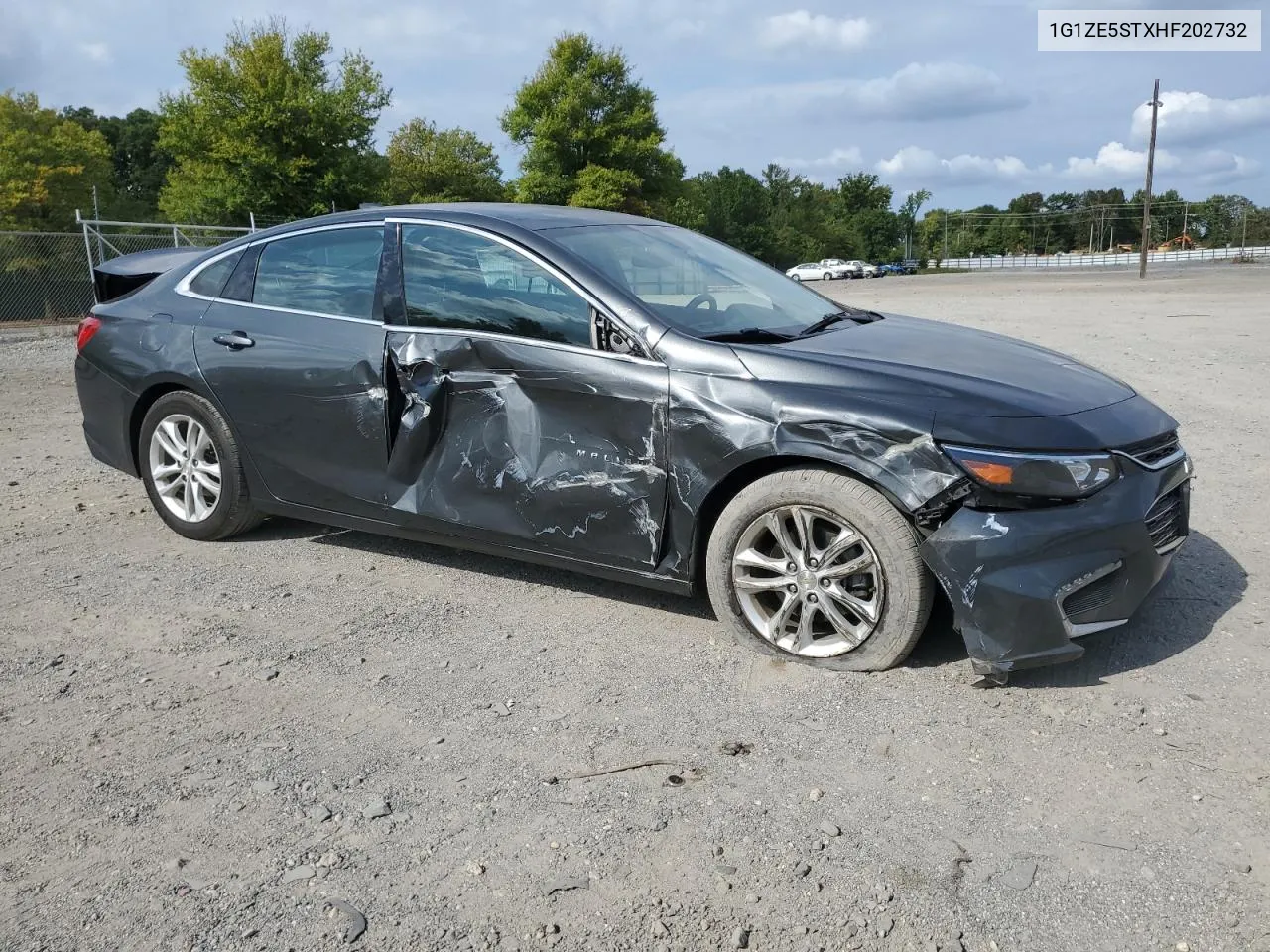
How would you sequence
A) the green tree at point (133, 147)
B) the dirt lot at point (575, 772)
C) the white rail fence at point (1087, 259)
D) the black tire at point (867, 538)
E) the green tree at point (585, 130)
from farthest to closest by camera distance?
1. the white rail fence at point (1087, 259)
2. the green tree at point (133, 147)
3. the green tree at point (585, 130)
4. the black tire at point (867, 538)
5. the dirt lot at point (575, 772)

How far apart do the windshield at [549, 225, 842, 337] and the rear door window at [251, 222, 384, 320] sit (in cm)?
89

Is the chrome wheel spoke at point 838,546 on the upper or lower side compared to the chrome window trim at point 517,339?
lower

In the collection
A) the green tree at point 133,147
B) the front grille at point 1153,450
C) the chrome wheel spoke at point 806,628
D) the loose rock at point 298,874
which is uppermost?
the green tree at point 133,147

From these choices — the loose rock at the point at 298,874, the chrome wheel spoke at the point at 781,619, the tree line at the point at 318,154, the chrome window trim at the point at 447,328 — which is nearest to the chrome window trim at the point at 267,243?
the chrome window trim at the point at 447,328

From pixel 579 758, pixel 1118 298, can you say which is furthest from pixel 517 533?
pixel 1118 298

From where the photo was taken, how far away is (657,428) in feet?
13.1

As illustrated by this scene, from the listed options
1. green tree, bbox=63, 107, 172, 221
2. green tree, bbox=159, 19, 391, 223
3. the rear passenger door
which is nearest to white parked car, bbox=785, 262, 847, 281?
green tree, bbox=159, 19, 391, 223

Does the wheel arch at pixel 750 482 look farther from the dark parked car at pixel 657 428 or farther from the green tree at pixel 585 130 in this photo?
the green tree at pixel 585 130

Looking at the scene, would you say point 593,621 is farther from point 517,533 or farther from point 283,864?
point 283,864

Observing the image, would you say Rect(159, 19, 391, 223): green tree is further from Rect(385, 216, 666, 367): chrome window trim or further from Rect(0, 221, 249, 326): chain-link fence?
Rect(385, 216, 666, 367): chrome window trim

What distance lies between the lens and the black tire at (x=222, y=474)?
5.19m

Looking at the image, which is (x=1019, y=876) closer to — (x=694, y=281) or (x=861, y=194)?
(x=694, y=281)

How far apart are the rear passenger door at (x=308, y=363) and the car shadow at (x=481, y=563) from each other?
56cm

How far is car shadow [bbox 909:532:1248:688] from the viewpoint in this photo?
12.5ft
